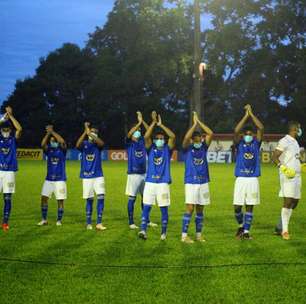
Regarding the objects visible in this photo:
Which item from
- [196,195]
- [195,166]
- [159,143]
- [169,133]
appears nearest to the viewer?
[196,195]

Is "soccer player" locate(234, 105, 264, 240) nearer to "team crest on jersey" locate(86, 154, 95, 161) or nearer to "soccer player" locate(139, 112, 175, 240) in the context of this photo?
"soccer player" locate(139, 112, 175, 240)

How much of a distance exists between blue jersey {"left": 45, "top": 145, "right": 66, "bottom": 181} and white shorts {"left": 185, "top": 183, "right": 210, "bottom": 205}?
3.95m

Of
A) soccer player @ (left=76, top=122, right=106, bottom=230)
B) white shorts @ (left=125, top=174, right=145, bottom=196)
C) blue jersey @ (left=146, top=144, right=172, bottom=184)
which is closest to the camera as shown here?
blue jersey @ (left=146, top=144, right=172, bottom=184)

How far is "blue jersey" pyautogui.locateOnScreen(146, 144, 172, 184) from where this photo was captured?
12164 mm

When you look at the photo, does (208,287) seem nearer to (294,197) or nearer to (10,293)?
(10,293)

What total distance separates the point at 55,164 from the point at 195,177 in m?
4.21

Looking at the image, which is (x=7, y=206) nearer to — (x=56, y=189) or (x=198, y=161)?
(x=56, y=189)

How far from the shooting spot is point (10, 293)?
7766mm

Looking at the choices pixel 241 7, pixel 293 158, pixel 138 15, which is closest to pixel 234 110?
pixel 241 7

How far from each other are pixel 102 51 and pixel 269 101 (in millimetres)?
23167

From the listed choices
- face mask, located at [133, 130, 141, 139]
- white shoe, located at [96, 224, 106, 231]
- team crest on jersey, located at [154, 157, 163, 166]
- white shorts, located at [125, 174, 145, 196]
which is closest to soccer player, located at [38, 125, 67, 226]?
white shoe, located at [96, 224, 106, 231]

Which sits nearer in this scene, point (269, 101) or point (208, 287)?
point (208, 287)

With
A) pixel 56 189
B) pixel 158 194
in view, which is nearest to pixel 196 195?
pixel 158 194

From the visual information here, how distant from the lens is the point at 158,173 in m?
12.2
